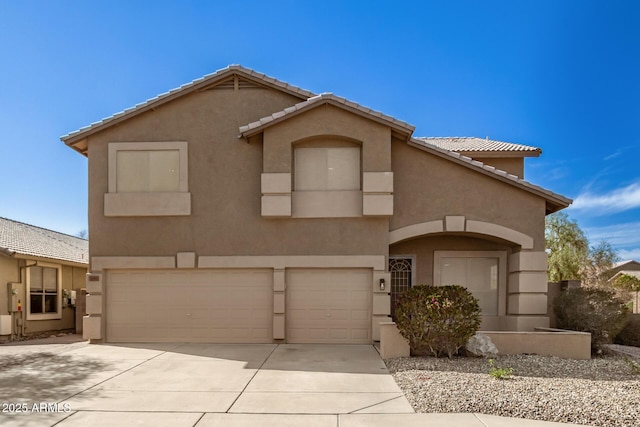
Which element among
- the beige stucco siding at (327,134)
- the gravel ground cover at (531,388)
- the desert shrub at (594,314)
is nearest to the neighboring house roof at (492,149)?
the beige stucco siding at (327,134)

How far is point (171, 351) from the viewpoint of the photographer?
10.8m

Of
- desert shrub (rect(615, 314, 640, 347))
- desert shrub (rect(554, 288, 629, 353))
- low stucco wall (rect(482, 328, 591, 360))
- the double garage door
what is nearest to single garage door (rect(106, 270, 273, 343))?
the double garage door

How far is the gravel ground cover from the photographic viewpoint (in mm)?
5945

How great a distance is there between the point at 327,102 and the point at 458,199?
479 centimetres

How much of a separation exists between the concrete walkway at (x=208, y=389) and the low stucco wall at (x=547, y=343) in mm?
3232

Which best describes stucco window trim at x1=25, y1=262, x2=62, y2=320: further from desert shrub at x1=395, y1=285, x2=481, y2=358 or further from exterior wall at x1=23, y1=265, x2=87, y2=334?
desert shrub at x1=395, y1=285, x2=481, y2=358

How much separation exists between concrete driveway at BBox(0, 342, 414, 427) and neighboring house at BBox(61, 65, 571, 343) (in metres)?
1.23

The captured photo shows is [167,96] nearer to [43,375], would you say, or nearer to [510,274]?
[43,375]

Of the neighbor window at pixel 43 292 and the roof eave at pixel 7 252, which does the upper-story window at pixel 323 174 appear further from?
the neighbor window at pixel 43 292

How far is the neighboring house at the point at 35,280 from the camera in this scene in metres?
14.0

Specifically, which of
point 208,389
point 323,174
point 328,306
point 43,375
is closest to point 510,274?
point 328,306

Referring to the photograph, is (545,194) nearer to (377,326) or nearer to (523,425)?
(377,326)

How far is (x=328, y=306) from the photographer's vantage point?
11891 mm

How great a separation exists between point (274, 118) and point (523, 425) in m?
9.13
